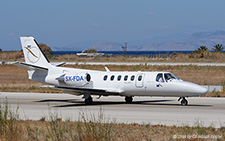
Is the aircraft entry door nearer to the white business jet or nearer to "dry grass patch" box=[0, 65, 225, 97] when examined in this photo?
the white business jet

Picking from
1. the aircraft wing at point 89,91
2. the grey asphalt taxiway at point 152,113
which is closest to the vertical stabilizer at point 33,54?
the grey asphalt taxiway at point 152,113

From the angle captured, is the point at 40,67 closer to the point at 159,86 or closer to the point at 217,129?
the point at 159,86

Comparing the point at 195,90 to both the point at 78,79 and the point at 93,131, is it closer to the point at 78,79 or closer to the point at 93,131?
the point at 78,79

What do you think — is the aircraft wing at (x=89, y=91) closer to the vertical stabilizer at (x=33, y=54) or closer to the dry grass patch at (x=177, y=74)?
the vertical stabilizer at (x=33, y=54)

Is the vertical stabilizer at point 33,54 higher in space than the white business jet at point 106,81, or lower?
higher

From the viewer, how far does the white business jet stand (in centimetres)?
2347

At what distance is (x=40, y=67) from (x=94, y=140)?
54.9ft

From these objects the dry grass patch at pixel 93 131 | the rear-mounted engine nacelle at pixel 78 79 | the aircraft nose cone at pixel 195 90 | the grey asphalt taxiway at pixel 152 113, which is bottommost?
the grey asphalt taxiway at pixel 152 113

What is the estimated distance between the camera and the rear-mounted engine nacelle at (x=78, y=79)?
25891mm

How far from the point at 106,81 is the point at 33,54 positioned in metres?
5.73

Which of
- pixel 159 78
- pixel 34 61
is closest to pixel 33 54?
pixel 34 61

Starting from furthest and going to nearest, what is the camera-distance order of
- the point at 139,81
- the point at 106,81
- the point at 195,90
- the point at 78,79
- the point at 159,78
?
the point at 78,79, the point at 106,81, the point at 139,81, the point at 159,78, the point at 195,90

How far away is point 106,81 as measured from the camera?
25656 mm

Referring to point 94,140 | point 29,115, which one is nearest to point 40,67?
point 29,115
